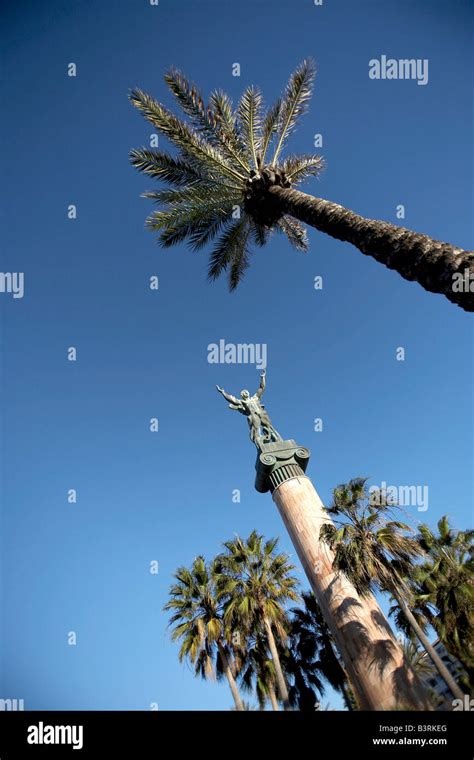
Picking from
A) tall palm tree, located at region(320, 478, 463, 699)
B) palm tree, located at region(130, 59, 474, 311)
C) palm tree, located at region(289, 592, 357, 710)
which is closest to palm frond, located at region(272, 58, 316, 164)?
palm tree, located at region(130, 59, 474, 311)

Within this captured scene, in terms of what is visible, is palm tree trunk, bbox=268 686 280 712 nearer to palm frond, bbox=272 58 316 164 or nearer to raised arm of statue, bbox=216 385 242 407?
raised arm of statue, bbox=216 385 242 407

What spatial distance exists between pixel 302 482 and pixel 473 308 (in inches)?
512

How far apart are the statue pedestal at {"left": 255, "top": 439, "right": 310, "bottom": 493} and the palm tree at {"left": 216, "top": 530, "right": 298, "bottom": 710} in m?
3.48

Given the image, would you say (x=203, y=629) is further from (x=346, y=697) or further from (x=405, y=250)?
(x=405, y=250)

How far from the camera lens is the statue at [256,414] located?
21156 millimetres

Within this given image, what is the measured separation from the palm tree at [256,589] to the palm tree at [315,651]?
146 centimetres

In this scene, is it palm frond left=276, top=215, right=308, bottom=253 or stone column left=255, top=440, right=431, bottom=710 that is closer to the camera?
stone column left=255, top=440, right=431, bottom=710

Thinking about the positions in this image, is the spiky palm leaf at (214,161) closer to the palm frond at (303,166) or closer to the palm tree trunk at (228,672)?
the palm frond at (303,166)

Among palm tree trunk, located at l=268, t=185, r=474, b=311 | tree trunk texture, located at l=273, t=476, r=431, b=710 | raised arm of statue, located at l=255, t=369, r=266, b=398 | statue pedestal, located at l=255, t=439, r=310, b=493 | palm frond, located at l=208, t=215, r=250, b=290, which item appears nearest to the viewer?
palm tree trunk, located at l=268, t=185, r=474, b=311

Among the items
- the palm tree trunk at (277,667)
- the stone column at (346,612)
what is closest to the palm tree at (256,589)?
the palm tree trunk at (277,667)

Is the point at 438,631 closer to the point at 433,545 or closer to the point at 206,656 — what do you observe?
the point at 433,545

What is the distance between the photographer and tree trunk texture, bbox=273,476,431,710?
461 inches

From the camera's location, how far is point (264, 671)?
63.8 ft
